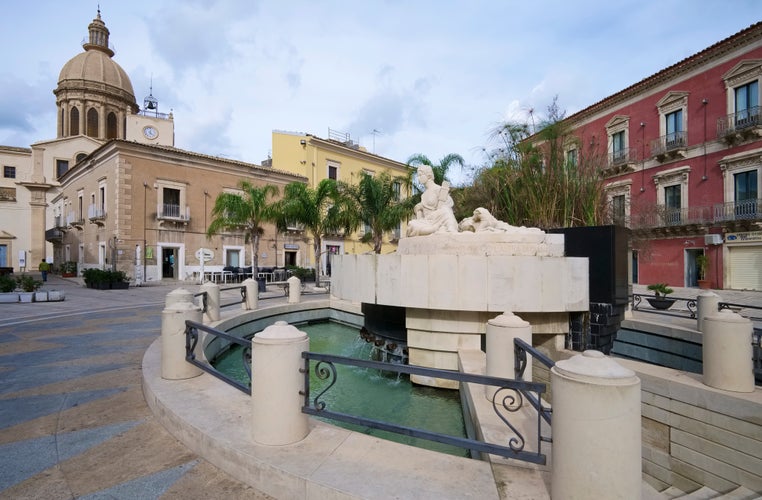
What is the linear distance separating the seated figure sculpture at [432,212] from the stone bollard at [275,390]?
4222mm

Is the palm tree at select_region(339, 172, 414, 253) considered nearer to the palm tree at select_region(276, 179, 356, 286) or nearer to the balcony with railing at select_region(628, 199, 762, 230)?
the palm tree at select_region(276, 179, 356, 286)

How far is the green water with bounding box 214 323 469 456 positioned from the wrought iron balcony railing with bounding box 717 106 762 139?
2225cm

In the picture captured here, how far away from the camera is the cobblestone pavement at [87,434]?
262 cm

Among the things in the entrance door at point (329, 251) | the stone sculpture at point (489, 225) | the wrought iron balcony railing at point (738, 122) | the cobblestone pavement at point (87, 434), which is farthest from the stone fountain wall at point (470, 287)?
the entrance door at point (329, 251)

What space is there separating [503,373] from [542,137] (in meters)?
9.03

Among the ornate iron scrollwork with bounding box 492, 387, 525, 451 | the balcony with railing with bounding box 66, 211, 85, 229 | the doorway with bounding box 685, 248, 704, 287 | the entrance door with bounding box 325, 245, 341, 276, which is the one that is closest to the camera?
the ornate iron scrollwork with bounding box 492, 387, 525, 451

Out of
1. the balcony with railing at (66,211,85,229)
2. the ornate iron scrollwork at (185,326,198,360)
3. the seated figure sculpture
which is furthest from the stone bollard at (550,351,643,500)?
the balcony with railing at (66,211,85,229)

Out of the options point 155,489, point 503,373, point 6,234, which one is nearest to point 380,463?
point 155,489

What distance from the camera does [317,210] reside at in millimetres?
18141

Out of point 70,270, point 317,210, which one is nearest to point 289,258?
point 317,210

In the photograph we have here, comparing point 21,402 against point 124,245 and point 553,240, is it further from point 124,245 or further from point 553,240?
point 124,245

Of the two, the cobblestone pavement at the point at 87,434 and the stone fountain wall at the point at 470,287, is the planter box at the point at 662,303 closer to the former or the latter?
the stone fountain wall at the point at 470,287

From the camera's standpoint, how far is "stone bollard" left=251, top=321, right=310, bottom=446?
2898 mm

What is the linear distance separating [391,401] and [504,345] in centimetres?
209
